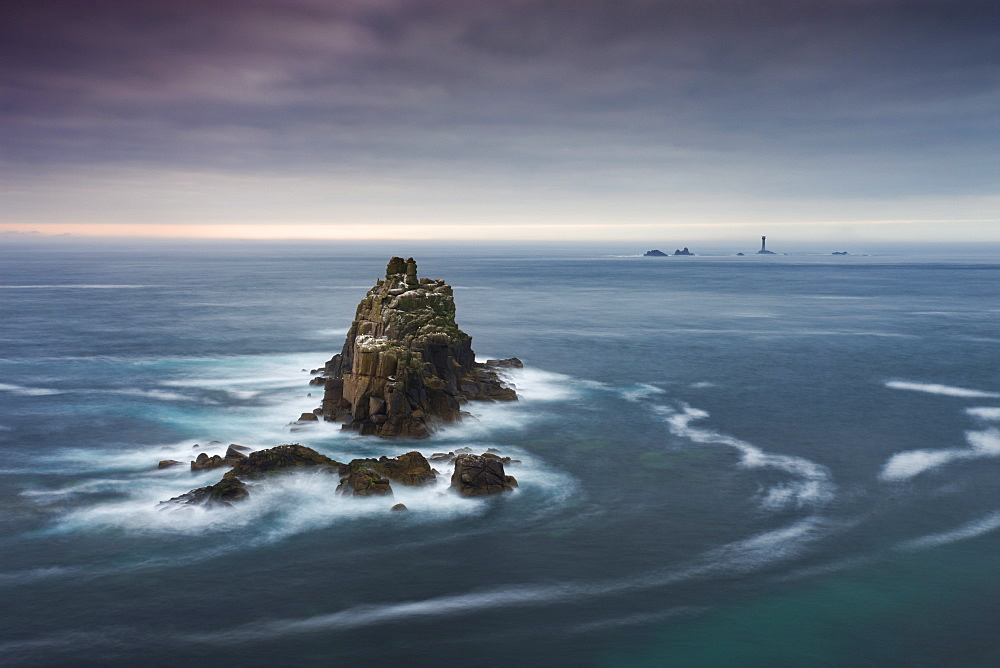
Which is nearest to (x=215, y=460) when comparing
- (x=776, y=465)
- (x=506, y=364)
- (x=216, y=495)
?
(x=216, y=495)

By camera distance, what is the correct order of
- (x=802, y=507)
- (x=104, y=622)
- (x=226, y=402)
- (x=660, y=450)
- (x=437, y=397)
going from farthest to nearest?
1. (x=226, y=402)
2. (x=437, y=397)
3. (x=660, y=450)
4. (x=802, y=507)
5. (x=104, y=622)

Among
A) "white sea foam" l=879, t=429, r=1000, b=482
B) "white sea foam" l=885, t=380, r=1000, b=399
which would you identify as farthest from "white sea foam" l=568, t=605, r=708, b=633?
"white sea foam" l=885, t=380, r=1000, b=399

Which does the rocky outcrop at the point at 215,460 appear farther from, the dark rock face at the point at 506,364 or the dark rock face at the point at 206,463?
the dark rock face at the point at 506,364

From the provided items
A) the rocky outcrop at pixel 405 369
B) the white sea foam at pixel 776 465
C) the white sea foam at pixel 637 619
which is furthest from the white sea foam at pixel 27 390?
the white sea foam at pixel 637 619

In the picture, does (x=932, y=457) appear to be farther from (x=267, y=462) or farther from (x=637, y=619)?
(x=267, y=462)

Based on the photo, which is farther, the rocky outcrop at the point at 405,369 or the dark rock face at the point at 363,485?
the rocky outcrop at the point at 405,369

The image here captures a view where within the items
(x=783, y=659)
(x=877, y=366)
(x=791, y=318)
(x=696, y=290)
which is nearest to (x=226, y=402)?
(x=783, y=659)

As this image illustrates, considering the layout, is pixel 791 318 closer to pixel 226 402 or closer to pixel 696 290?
pixel 696 290
